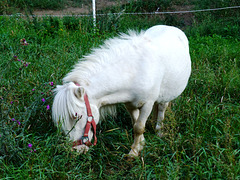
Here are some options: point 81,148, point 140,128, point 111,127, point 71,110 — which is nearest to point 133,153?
point 140,128

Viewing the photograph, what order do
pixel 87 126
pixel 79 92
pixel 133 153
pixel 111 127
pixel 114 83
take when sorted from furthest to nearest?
pixel 111 127 < pixel 133 153 < pixel 114 83 < pixel 87 126 < pixel 79 92

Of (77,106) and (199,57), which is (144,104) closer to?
(77,106)

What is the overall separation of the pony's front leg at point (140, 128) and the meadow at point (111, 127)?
0.09m

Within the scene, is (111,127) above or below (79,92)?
below

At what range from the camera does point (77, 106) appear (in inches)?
103

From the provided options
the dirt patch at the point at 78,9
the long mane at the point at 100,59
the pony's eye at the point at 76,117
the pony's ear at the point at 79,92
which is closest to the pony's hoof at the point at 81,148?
the pony's eye at the point at 76,117

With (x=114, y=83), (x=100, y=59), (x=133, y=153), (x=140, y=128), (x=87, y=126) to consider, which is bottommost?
(x=133, y=153)

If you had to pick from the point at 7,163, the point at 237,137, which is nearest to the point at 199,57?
the point at 237,137

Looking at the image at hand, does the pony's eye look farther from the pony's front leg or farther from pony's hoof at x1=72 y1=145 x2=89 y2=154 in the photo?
the pony's front leg

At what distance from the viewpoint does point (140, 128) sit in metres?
3.30

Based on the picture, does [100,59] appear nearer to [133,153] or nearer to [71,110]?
[71,110]

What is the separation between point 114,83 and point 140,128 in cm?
77

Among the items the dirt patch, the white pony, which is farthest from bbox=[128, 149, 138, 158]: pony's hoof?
the dirt patch

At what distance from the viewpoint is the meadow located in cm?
267
